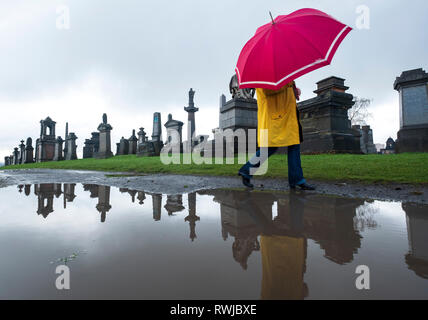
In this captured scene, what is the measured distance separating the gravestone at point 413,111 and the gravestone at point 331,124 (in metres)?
2.92

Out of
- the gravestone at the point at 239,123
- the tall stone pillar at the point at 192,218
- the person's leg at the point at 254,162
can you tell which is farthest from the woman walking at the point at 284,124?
the gravestone at the point at 239,123

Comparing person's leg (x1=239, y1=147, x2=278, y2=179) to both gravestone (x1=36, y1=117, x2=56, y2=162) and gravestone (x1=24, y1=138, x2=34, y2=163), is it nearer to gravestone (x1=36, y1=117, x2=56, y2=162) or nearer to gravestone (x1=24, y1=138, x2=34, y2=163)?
gravestone (x1=36, y1=117, x2=56, y2=162)

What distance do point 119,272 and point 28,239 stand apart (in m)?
0.92

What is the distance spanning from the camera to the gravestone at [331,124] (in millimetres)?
8164

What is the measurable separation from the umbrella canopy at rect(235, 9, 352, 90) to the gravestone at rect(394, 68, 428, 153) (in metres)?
9.81

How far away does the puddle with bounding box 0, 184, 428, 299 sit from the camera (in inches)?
36.1

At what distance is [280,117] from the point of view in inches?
133

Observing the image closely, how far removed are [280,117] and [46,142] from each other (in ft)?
106

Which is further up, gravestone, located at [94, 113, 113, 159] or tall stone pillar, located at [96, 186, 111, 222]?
gravestone, located at [94, 113, 113, 159]

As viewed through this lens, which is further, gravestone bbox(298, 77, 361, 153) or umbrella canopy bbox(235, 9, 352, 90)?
gravestone bbox(298, 77, 361, 153)

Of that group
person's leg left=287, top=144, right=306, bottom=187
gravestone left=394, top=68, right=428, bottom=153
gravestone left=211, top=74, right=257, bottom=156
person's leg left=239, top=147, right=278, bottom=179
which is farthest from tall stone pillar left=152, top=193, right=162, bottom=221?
gravestone left=394, top=68, right=428, bottom=153

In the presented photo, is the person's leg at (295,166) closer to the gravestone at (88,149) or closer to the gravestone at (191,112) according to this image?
the gravestone at (191,112)

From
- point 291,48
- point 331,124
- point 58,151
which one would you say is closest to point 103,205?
point 291,48

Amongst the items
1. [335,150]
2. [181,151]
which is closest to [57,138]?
[181,151]
